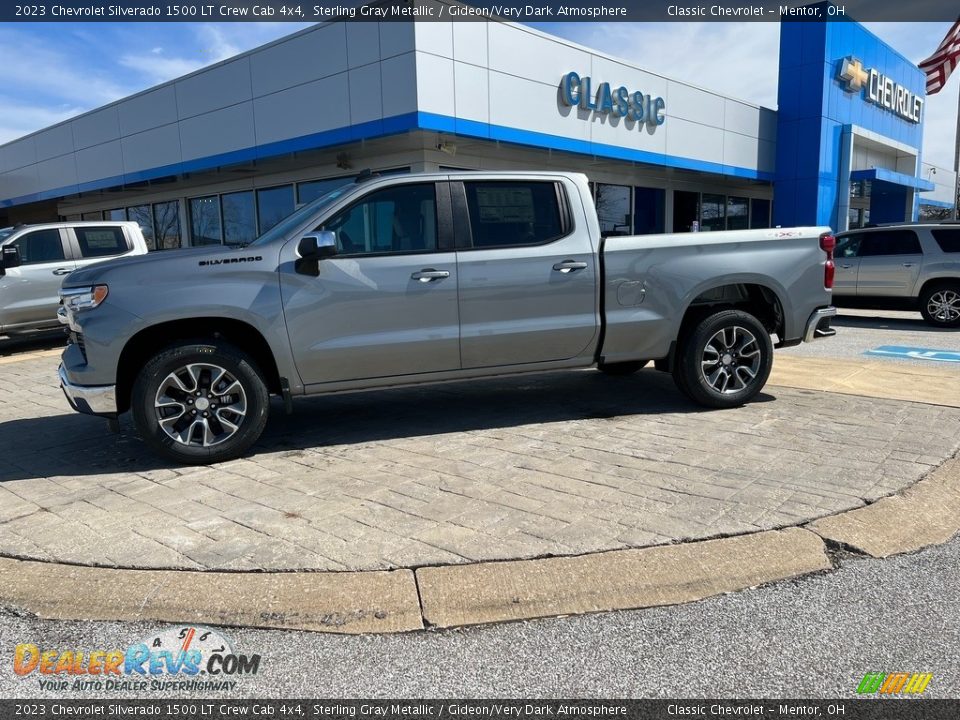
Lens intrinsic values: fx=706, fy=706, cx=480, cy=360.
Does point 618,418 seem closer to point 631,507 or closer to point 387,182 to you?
point 631,507

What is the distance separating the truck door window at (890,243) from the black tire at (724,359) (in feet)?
26.5

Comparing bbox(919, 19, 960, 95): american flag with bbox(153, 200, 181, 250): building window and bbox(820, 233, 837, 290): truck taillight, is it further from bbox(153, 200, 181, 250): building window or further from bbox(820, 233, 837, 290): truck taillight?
bbox(153, 200, 181, 250): building window

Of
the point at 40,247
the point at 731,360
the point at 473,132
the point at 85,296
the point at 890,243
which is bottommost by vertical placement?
the point at 731,360

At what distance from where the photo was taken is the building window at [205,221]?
64.5 ft

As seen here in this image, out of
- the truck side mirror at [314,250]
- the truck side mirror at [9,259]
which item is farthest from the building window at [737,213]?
the truck side mirror at [314,250]

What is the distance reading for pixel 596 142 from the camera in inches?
640

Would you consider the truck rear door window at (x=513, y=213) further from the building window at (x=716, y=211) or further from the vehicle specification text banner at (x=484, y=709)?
the building window at (x=716, y=211)

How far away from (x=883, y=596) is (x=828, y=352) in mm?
6895

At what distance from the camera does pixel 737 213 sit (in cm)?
2514

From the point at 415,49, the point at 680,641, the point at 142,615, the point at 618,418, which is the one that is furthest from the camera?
the point at 415,49

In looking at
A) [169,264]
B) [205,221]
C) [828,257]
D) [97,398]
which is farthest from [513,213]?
[205,221]

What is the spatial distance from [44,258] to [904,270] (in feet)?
46.6

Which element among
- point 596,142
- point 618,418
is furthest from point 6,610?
point 596,142

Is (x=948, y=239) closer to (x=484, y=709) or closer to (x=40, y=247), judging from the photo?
(x=484, y=709)
